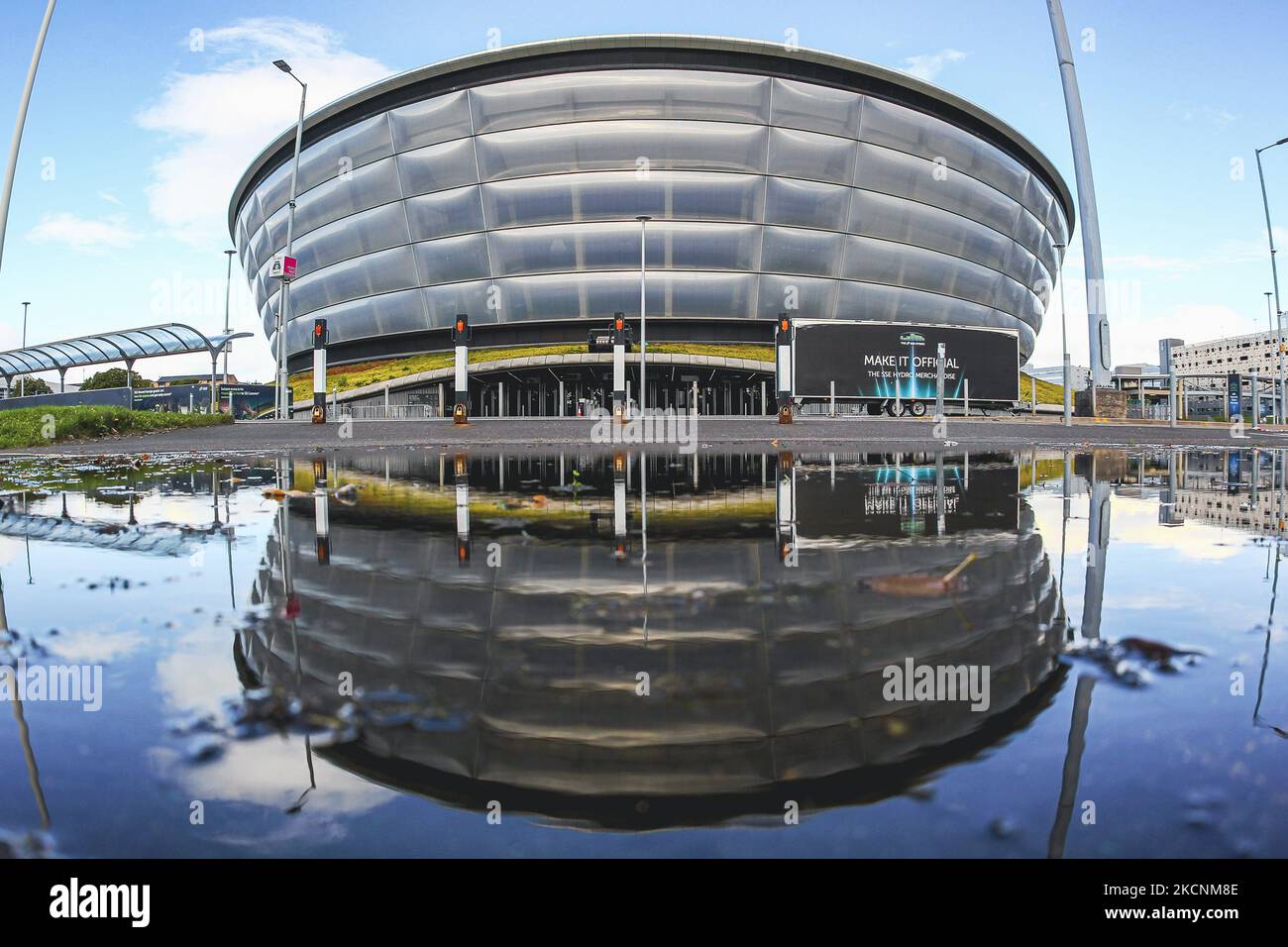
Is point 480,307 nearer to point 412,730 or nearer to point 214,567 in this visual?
point 214,567

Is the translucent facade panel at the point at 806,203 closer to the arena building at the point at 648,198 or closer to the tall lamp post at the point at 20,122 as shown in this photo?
the arena building at the point at 648,198

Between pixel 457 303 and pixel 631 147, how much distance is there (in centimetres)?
1355

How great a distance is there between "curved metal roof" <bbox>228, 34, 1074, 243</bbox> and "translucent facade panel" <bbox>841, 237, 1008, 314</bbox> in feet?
27.9

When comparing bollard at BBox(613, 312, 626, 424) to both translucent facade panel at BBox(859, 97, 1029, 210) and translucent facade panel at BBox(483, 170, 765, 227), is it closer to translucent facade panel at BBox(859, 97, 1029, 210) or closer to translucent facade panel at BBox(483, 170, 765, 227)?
translucent facade panel at BBox(483, 170, 765, 227)

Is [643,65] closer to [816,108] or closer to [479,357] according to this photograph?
[816,108]

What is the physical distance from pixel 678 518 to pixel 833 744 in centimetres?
528

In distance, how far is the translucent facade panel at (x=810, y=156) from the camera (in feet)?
147

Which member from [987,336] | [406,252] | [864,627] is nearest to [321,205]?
[406,252]

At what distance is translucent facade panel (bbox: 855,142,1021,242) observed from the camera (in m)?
46.8

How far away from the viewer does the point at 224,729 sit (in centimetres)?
252

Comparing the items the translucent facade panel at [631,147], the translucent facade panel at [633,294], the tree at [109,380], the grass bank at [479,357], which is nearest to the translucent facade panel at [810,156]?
the translucent facade panel at [631,147]

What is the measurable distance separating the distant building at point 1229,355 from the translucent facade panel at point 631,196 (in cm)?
12814

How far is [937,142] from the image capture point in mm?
48594

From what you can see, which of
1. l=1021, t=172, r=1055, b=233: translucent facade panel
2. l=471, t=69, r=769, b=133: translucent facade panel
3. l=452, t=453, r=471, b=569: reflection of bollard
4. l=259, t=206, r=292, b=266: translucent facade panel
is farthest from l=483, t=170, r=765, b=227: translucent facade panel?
l=452, t=453, r=471, b=569: reflection of bollard
